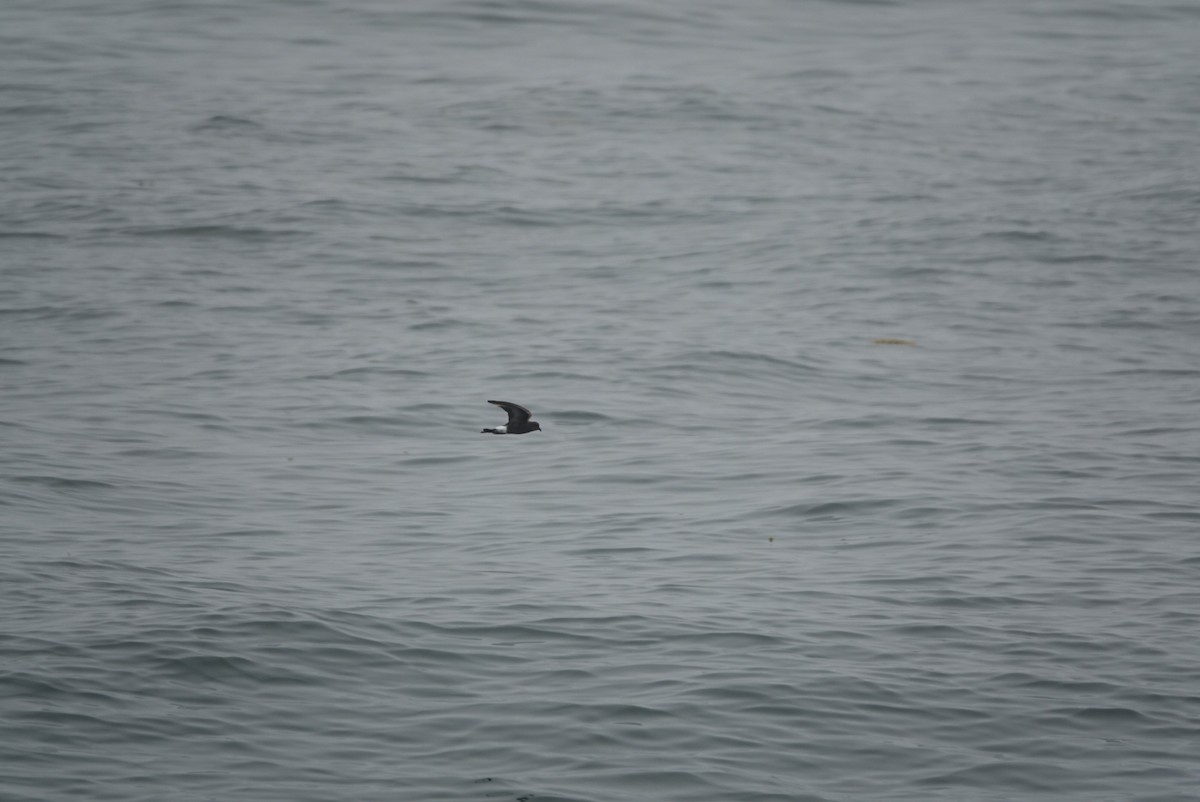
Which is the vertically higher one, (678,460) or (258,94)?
(258,94)

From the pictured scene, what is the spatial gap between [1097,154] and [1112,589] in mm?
18080

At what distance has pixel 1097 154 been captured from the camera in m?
26.8

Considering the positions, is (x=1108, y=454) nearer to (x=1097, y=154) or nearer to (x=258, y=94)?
(x=1097, y=154)

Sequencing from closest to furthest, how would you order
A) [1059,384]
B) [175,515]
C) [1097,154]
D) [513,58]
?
[175,515], [1059,384], [1097,154], [513,58]

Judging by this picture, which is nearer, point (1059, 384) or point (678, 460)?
point (678, 460)

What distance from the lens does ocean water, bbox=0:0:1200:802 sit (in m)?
8.20

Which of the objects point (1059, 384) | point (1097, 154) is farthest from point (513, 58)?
point (1059, 384)

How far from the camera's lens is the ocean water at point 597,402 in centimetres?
820

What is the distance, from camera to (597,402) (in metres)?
15.8

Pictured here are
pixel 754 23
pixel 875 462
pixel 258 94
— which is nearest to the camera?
pixel 875 462

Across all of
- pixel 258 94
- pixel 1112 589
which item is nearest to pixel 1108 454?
pixel 1112 589

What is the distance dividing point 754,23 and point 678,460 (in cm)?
2229

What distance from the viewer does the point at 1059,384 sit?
53.7ft

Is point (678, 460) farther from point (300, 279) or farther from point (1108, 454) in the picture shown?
point (300, 279)
